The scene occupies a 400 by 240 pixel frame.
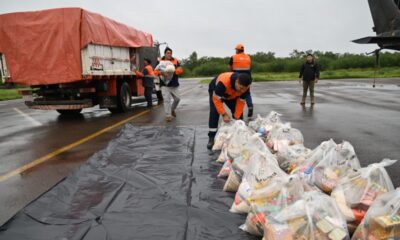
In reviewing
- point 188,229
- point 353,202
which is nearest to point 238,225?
point 188,229

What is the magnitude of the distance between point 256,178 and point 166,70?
5280 mm

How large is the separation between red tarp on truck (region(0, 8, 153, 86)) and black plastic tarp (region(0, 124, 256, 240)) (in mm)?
4279

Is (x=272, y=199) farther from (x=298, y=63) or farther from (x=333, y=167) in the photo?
(x=298, y=63)

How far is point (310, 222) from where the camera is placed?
211 centimetres

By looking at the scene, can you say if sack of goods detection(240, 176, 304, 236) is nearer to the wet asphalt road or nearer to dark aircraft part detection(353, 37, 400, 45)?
the wet asphalt road

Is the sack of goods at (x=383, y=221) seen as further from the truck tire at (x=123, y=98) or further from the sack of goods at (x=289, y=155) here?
the truck tire at (x=123, y=98)

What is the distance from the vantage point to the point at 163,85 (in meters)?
8.13

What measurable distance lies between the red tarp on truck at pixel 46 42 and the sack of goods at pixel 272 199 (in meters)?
6.81

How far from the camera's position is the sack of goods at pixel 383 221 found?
1.96 meters

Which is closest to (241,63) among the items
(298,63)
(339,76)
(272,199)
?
(272,199)

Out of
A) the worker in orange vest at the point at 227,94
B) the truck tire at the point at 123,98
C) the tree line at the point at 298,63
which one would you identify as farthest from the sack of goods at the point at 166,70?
the tree line at the point at 298,63

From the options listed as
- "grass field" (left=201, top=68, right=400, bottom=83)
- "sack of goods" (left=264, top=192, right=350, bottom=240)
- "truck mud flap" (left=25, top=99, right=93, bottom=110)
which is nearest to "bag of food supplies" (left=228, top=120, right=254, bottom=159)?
"sack of goods" (left=264, top=192, right=350, bottom=240)

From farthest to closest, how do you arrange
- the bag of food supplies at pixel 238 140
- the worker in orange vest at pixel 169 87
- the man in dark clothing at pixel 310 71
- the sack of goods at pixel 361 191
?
the man in dark clothing at pixel 310 71, the worker in orange vest at pixel 169 87, the bag of food supplies at pixel 238 140, the sack of goods at pixel 361 191

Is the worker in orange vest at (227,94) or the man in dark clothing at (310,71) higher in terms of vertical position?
the man in dark clothing at (310,71)
